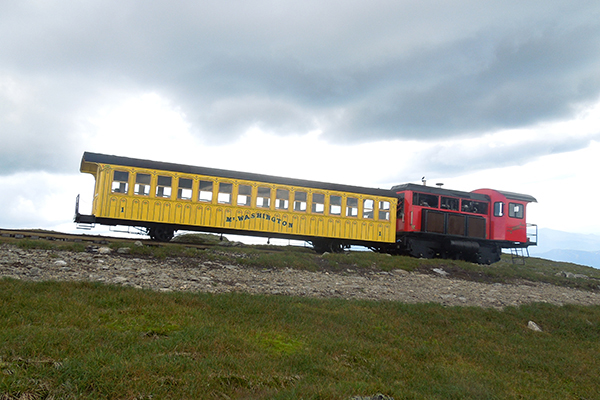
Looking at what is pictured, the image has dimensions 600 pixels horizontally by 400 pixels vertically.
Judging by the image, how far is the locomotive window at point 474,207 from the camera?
23719 mm

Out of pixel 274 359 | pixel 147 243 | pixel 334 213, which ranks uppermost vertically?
pixel 334 213

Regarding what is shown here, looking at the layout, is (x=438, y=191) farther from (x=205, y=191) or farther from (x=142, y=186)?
(x=142, y=186)

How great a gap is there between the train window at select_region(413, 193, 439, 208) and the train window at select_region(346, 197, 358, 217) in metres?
3.76

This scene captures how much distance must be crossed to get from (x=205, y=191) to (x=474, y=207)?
15.8 metres

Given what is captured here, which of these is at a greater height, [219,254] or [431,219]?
[431,219]

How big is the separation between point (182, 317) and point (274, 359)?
2.13 meters

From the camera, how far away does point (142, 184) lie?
17219 millimetres

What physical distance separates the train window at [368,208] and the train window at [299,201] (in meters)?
3.44

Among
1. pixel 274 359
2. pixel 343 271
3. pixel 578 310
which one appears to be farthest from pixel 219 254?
pixel 578 310

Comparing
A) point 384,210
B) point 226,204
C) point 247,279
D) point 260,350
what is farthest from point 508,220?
point 260,350

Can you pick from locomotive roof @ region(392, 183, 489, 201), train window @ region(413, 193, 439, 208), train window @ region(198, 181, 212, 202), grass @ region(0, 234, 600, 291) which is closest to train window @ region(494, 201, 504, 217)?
locomotive roof @ region(392, 183, 489, 201)

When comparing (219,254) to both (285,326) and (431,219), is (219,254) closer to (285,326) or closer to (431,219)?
(285,326)

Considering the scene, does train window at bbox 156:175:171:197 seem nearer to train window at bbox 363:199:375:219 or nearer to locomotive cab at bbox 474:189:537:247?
train window at bbox 363:199:375:219

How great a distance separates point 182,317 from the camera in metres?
7.11
